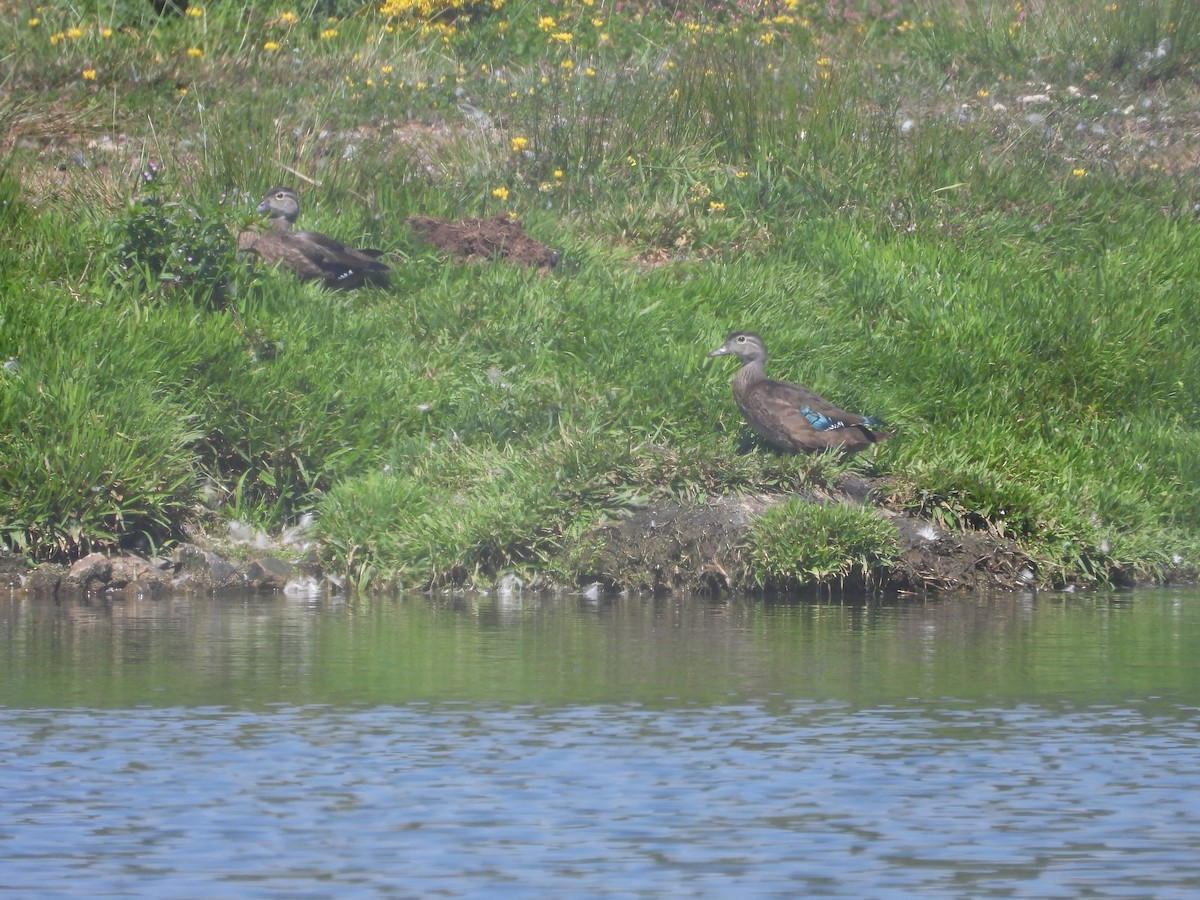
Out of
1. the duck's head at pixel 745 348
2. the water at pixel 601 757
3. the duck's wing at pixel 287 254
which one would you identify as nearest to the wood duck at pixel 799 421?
the duck's head at pixel 745 348

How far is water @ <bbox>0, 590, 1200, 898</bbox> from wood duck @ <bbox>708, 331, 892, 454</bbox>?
6.20 ft

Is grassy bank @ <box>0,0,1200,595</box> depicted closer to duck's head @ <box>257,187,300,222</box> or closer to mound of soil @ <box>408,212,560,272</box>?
mound of soil @ <box>408,212,560,272</box>

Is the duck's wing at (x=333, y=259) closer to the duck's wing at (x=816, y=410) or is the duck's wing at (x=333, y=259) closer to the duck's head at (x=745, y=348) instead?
the duck's head at (x=745, y=348)

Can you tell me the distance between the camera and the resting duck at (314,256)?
1194cm

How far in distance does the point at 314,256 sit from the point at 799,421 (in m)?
3.59

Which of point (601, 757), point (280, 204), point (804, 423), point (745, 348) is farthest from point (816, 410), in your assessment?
point (601, 757)

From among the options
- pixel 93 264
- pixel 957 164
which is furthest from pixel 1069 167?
pixel 93 264

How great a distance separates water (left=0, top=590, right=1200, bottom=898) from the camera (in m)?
4.17

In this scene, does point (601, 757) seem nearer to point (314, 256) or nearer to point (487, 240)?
point (314, 256)

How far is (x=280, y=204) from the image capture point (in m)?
12.3

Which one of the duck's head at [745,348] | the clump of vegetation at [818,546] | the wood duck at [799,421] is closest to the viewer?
the clump of vegetation at [818,546]

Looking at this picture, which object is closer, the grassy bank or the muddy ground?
the muddy ground

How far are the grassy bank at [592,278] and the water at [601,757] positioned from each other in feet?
5.54

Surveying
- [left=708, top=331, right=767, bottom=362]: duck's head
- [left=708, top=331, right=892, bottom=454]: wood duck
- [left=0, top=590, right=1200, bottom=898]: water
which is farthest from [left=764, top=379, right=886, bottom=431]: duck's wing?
[left=0, top=590, right=1200, bottom=898]: water
